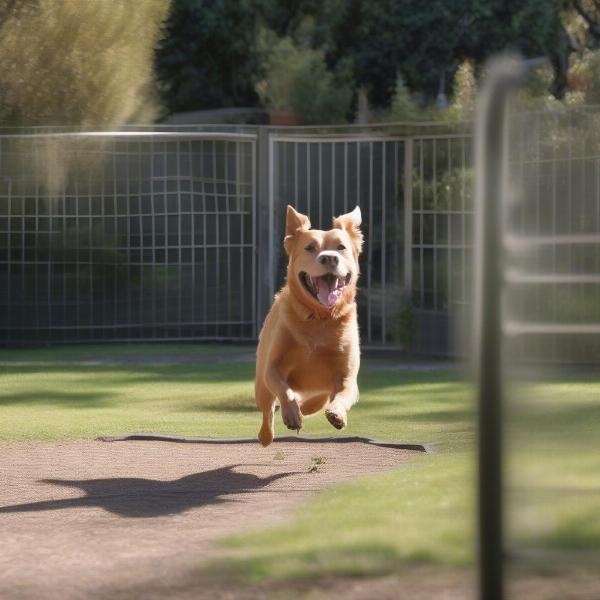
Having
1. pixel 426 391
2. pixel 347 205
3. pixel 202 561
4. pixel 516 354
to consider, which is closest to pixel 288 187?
pixel 347 205

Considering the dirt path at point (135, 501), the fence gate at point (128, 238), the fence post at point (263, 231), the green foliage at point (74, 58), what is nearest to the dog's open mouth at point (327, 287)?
the dirt path at point (135, 501)

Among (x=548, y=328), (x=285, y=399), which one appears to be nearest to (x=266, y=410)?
(x=285, y=399)

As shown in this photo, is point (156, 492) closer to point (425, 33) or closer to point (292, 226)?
point (292, 226)

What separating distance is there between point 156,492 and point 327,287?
178cm

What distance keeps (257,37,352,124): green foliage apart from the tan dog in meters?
24.0

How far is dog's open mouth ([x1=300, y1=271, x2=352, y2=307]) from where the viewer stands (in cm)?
852

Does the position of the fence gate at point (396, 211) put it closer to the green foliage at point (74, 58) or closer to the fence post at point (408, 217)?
the fence post at point (408, 217)

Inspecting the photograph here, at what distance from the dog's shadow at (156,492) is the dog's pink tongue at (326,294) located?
3.56 feet

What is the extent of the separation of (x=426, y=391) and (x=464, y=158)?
404cm

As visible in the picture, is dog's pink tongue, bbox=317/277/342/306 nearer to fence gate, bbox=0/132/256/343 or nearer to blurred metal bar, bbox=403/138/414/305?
blurred metal bar, bbox=403/138/414/305

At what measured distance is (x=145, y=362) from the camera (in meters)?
15.7

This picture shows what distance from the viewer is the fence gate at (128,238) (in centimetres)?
1714

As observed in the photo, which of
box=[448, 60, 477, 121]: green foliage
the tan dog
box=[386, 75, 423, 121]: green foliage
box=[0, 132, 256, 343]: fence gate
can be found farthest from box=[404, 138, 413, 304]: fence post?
box=[386, 75, 423, 121]: green foliage

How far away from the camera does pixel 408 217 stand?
1653 cm
